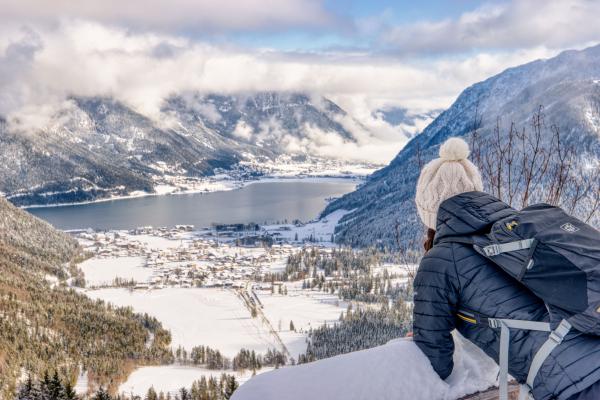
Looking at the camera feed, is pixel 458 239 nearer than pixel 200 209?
Yes

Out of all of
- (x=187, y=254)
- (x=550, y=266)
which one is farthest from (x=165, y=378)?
(x=187, y=254)

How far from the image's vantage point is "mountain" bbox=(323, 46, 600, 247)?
80.4m

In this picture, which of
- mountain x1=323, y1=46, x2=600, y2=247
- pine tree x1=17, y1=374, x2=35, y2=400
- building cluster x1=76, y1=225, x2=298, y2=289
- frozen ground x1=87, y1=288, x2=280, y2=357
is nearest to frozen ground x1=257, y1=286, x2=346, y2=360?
frozen ground x1=87, y1=288, x2=280, y2=357

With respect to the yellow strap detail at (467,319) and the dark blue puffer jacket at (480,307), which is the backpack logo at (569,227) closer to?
the dark blue puffer jacket at (480,307)

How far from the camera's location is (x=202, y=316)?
56562mm

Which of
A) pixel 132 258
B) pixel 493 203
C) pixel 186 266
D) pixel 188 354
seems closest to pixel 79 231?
pixel 132 258

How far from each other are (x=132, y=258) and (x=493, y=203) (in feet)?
305

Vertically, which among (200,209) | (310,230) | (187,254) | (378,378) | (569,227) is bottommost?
(187,254)

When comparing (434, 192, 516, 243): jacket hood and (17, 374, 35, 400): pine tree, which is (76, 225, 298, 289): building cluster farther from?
(434, 192, 516, 243): jacket hood

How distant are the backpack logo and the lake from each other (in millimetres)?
116725

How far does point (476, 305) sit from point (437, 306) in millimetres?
186

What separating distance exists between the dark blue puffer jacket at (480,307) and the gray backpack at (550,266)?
0.15 feet

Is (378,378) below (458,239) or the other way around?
below

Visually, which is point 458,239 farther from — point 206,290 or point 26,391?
point 206,290
